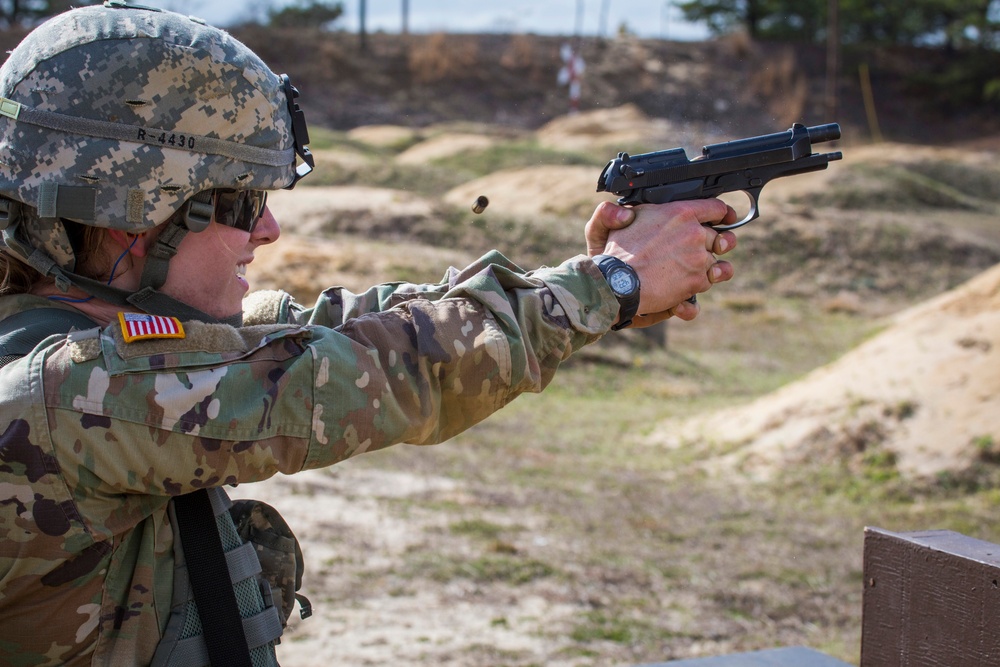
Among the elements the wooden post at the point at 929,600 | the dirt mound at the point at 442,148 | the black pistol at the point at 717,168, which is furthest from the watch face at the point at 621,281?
the dirt mound at the point at 442,148

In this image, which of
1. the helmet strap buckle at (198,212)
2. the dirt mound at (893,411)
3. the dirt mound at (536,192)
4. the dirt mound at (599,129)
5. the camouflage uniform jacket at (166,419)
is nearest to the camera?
the camouflage uniform jacket at (166,419)

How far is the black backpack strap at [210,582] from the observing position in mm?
1786

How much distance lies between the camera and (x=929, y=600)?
7.75ft

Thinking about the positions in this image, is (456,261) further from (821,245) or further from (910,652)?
(910,652)

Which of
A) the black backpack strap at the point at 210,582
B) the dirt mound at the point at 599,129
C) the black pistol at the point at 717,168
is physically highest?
the black pistol at the point at 717,168

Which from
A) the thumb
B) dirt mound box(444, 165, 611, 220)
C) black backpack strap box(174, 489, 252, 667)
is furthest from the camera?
dirt mound box(444, 165, 611, 220)

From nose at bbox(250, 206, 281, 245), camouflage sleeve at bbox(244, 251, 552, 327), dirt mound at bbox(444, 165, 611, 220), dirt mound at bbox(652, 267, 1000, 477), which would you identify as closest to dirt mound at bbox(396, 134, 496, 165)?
dirt mound at bbox(444, 165, 611, 220)

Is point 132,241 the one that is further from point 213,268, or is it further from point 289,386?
point 289,386

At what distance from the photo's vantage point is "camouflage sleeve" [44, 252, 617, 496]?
1.63 m

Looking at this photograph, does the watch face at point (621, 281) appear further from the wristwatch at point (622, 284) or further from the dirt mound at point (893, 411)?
the dirt mound at point (893, 411)

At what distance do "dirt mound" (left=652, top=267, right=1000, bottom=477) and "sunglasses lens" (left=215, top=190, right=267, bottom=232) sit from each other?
6.77 meters

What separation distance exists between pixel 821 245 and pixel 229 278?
730 inches

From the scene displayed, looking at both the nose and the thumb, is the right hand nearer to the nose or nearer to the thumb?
the thumb

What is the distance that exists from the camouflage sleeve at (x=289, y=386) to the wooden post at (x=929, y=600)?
105 cm
